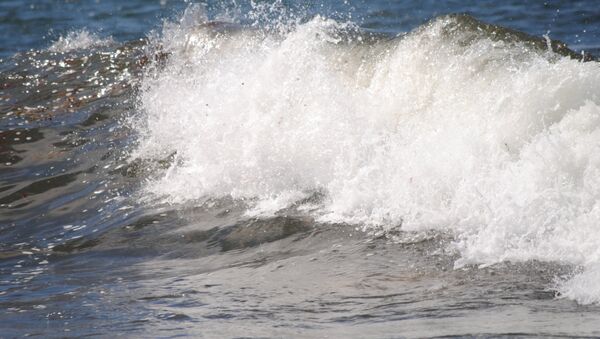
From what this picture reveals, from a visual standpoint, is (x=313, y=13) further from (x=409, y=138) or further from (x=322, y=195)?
(x=322, y=195)

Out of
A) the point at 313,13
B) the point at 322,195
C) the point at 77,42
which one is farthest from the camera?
the point at 77,42

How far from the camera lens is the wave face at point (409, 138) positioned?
567cm

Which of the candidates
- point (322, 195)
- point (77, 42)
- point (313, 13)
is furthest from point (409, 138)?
point (77, 42)

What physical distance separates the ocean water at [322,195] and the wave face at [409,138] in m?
0.02

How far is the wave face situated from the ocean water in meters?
0.02

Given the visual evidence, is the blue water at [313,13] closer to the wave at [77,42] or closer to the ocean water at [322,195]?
the wave at [77,42]

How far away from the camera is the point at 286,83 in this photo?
8.63 m

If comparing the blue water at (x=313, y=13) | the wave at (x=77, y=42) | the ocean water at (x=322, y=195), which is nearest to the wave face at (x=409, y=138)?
the ocean water at (x=322, y=195)

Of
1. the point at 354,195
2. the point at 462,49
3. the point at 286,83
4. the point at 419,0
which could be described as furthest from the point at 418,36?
the point at 419,0

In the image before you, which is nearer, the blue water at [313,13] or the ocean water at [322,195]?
the ocean water at [322,195]

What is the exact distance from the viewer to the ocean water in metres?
4.91

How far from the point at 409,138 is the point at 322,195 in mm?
794

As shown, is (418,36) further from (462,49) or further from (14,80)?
(14,80)

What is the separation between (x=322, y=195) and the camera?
7.18 metres
